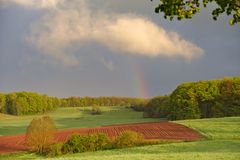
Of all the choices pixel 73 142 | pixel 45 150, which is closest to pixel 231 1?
pixel 73 142

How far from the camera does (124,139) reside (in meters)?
58.9

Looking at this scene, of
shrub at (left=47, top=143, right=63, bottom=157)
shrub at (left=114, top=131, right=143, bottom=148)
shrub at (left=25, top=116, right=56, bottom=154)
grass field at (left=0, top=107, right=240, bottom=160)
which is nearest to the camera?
grass field at (left=0, top=107, right=240, bottom=160)

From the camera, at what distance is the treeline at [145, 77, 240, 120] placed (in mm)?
107438

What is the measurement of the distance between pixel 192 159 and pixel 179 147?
54.7 ft

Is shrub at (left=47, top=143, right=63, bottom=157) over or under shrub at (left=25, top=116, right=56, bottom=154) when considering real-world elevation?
under

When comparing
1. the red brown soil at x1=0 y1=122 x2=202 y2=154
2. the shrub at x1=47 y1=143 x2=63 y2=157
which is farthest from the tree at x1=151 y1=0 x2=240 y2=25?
the red brown soil at x1=0 y1=122 x2=202 y2=154

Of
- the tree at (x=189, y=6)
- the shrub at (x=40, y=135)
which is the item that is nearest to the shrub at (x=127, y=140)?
the shrub at (x=40, y=135)

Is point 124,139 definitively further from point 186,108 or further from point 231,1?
point 186,108

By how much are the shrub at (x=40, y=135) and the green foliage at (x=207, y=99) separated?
53530mm

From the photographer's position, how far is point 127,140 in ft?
194

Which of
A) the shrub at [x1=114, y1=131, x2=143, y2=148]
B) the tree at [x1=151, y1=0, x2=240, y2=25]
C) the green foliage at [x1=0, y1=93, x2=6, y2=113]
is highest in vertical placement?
the green foliage at [x1=0, y1=93, x2=6, y2=113]

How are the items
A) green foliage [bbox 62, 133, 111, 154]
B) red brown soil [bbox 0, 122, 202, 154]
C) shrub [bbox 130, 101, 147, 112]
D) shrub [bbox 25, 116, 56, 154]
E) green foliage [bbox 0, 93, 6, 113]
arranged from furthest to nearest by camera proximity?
shrub [bbox 130, 101, 147, 112], green foliage [bbox 0, 93, 6, 113], red brown soil [bbox 0, 122, 202, 154], shrub [bbox 25, 116, 56, 154], green foliage [bbox 62, 133, 111, 154]

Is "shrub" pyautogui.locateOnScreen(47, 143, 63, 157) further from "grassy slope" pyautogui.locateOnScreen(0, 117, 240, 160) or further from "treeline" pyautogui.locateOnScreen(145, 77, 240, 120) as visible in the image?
"treeline" pyautogui.locateOnScreen(145, 77, 240, 120)

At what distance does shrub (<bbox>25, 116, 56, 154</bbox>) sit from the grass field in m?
1.56
